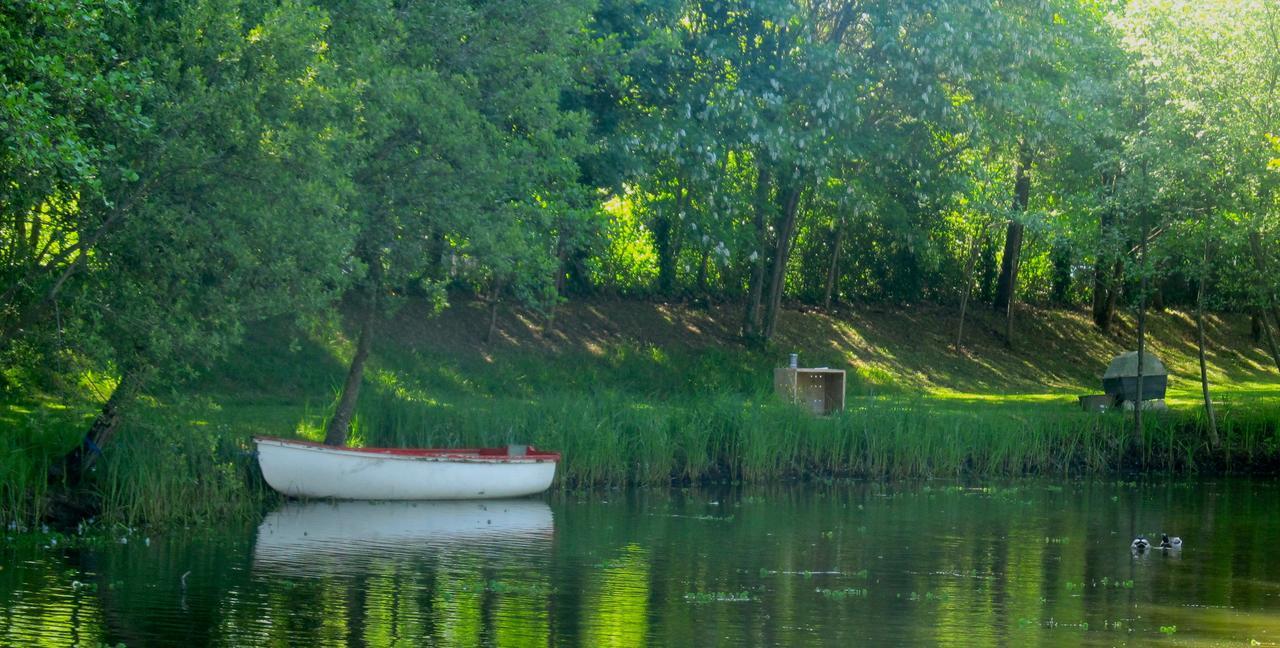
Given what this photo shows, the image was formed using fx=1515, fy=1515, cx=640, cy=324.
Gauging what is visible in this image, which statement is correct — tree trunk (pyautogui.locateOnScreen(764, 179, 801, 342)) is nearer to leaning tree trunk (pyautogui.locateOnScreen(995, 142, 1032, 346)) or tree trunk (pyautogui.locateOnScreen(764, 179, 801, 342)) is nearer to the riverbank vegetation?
the riverbank vegetation

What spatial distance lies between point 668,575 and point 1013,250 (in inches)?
1110

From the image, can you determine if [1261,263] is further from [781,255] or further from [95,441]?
[95,441]

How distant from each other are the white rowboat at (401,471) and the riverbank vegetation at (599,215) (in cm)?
70

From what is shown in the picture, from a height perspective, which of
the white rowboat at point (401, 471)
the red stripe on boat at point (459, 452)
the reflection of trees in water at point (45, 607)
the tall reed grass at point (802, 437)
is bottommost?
the reflection of trees in water at point (45, 607)

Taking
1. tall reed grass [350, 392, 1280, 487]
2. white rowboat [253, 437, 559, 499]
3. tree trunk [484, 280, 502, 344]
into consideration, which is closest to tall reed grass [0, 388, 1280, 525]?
tall reed grass [350, 392, 1280, 487]

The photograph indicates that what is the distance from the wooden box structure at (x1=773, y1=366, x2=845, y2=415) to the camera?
28.7m

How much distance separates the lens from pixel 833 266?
4088 centimetres

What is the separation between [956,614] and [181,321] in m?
8.96

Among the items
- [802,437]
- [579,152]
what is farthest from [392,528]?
[802,437]

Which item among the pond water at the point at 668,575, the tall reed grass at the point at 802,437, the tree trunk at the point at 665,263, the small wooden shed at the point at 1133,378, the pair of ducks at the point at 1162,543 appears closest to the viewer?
the pond water at the point at 668,575

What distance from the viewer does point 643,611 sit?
1466cm

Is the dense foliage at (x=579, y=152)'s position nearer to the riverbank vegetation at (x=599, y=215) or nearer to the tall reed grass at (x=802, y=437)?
the riverbank vegetation at (x=599, y=215)

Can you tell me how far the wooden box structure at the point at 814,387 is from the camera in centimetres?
2867

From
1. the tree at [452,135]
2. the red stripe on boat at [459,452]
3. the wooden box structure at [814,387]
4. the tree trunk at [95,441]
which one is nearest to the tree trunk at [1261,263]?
the wooden box structure at [814,387]
